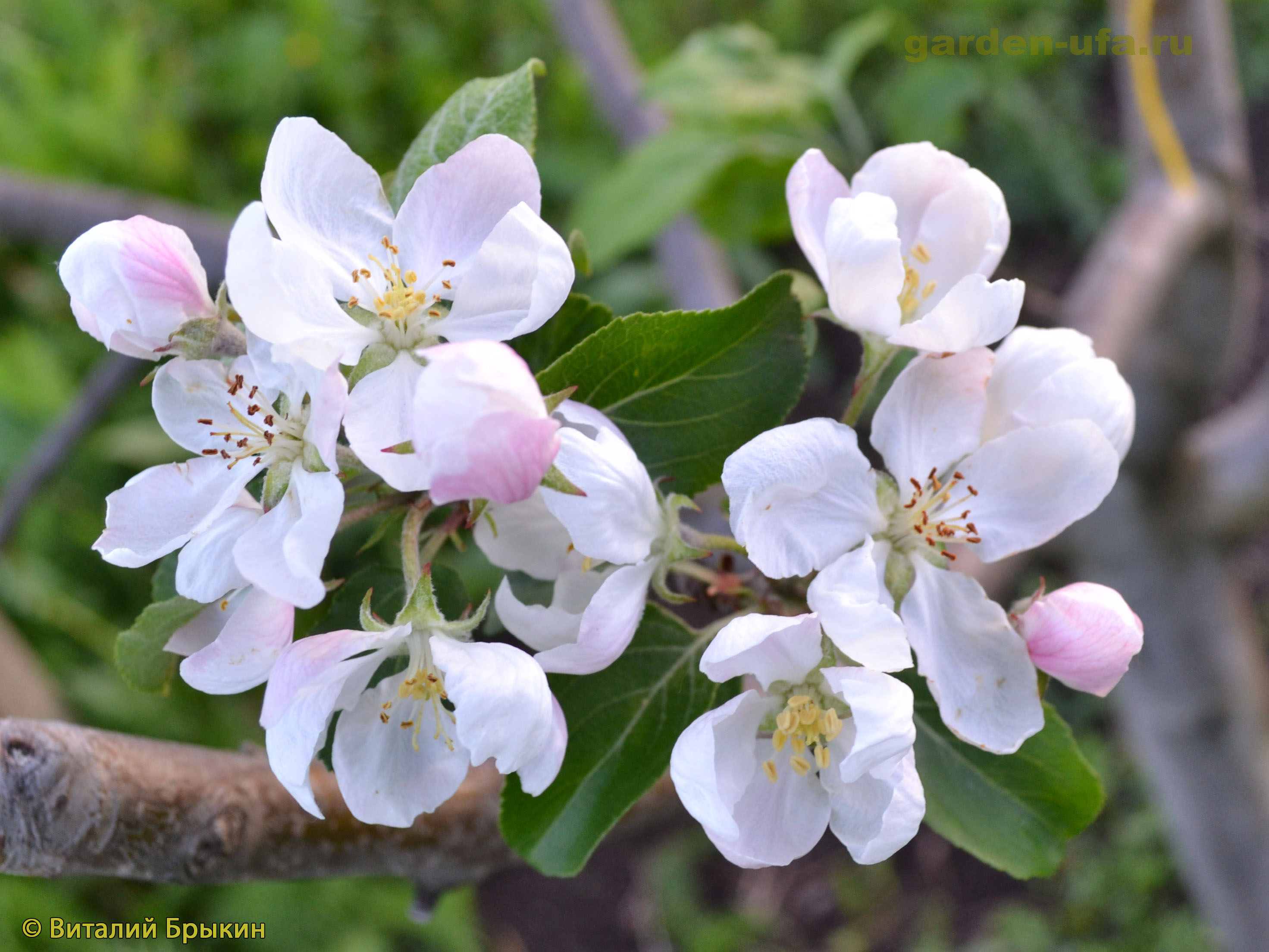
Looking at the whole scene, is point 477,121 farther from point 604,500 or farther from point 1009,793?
point 1009,793

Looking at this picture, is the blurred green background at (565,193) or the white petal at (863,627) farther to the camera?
the blurred green background at (565,193)

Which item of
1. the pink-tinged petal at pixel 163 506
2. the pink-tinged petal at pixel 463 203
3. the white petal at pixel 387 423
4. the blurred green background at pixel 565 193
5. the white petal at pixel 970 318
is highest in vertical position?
the pink-tinged petal at pixel 463 203

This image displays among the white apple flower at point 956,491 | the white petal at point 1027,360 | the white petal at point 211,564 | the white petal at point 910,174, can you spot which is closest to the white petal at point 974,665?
the white apple flower at point 956,491

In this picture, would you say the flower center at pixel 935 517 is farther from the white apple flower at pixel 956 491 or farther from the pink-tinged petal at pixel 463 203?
the pink-tinged petal at pixel 463 203

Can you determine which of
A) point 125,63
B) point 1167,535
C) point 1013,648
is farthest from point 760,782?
point 125,63

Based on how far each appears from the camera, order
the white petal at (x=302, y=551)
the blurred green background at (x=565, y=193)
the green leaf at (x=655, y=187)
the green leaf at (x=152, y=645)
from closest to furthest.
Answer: the white petal at (x=302, y=551)
the green leaf at (x=152, y=645)
the green leaf at (x=655, y=187)
the blurred green background at (x=565, y=193)

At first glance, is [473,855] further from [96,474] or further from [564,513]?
[96,474]
